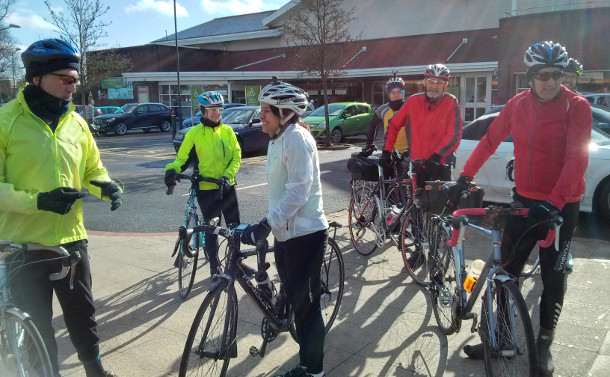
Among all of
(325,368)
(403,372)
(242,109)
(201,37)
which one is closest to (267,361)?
(325,368)

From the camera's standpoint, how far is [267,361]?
357cm

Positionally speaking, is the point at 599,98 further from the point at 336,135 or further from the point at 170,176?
the point at 170,176

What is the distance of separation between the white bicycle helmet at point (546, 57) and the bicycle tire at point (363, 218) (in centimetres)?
278

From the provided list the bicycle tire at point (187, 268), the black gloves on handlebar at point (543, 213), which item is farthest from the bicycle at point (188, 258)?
the black gloves on handlebar at point (543, 213)

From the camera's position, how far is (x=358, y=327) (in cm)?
406

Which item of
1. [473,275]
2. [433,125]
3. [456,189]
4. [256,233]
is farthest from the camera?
[433,125]

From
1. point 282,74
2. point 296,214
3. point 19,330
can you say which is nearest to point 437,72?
point 296,214

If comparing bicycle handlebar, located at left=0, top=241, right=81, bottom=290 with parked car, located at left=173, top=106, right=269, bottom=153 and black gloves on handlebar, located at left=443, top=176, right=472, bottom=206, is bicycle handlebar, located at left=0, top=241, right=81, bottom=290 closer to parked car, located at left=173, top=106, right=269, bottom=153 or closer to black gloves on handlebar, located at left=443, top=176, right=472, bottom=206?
black gloves on handlebar, located at left=443, top=176, right=472, bottom=206

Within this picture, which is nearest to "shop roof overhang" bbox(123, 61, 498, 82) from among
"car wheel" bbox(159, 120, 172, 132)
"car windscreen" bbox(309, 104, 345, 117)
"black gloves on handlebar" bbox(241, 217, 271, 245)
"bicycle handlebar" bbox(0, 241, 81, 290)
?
"car windscreen" bbox(309, 104, 345, 117)

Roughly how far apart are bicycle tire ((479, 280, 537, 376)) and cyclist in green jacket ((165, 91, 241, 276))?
2631 mm

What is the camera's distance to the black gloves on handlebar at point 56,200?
7.97 feet

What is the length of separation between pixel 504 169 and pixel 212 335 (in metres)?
5.91

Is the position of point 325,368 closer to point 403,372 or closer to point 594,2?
point 403,372

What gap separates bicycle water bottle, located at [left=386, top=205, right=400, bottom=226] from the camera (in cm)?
533
